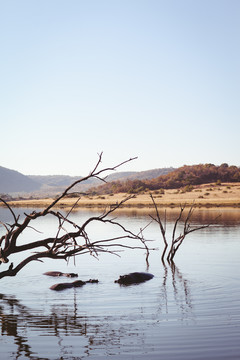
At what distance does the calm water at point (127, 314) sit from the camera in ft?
26.2

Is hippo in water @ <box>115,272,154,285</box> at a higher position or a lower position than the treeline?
lower

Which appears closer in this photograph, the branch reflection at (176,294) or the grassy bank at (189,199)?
the branch reflection at (176,294)

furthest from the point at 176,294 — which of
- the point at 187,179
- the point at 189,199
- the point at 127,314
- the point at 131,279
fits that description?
the point at 187,179

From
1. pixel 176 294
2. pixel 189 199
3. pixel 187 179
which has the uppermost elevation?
pixel 187 179

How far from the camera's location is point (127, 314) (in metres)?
10.6

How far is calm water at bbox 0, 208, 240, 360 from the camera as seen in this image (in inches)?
314

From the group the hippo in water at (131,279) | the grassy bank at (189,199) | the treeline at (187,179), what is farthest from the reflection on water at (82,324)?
the treeline at (187,179)

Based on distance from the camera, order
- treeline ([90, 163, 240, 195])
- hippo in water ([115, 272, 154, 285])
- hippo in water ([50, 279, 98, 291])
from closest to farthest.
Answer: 1. hippo in water ([50, 279, 98, 291])
2. hippo in water ([115, 272, 154, 285])
3. treeline ([90, 163, 240, 195])

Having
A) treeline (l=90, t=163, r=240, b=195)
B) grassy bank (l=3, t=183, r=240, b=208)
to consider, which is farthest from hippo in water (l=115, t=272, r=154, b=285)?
treeline (l=90, t=163, r=240, b=195)

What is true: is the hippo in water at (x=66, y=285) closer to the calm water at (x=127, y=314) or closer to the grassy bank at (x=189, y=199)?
the calm water at (x=127, y=314)

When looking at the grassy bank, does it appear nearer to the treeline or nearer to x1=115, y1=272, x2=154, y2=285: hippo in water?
the treeline

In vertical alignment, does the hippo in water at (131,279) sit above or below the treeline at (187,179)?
below

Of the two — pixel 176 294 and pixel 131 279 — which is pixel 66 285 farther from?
pixel 176 294

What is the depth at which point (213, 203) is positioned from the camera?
193 ft
